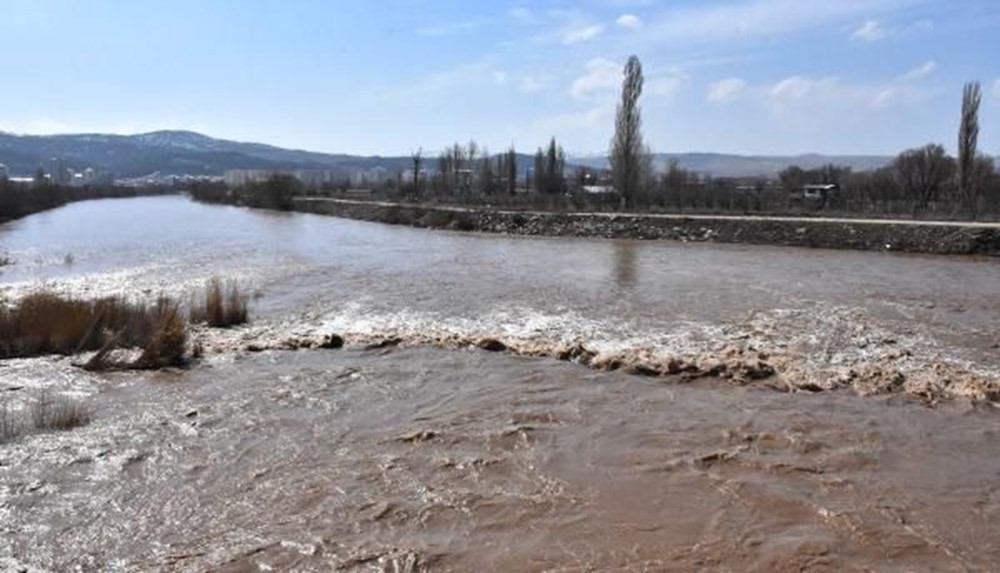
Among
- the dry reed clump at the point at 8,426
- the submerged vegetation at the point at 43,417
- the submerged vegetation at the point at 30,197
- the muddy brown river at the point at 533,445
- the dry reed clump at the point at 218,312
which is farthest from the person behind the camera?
the submerged vegetation at the point at 30,197

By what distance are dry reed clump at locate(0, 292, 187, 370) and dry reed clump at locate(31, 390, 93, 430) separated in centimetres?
233

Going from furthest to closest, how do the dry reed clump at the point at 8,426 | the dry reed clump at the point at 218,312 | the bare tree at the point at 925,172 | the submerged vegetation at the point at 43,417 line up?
the bare tree at the point at 925,172 < the dry reed clump at the point at 218,312 < the submerged vegetation at the point at 43,417 < the dry reed clump at the point at 8,426

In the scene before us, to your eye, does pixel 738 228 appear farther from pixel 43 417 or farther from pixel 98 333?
pixel 43 417

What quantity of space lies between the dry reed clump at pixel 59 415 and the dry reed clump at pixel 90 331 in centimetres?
233

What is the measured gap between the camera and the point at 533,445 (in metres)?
9.68

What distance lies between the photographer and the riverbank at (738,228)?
34125mm

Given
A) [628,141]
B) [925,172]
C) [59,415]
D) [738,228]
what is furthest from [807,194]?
[59,415]

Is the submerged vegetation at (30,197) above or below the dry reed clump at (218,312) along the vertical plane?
above

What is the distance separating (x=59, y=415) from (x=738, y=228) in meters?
35.5

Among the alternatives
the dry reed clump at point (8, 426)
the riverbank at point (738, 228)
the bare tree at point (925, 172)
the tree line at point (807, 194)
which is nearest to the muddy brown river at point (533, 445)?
the dry reed clump at point (8, 426)

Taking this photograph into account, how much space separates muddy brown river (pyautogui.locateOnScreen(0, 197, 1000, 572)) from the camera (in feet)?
23.4

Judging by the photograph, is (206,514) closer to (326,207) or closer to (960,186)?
(960,186)

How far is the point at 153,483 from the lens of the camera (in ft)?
27.8

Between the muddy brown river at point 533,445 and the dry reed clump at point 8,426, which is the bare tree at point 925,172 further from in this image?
the dry reed clump at point 8,426
